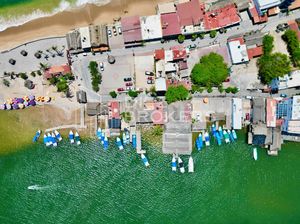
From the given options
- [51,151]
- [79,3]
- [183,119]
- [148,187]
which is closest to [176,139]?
[183,119]

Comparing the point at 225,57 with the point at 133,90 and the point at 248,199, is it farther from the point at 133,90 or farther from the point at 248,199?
the point at 248,199

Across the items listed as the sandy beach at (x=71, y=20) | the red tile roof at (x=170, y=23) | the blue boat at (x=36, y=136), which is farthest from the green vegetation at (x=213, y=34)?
the blue boat at (x=36, y=136)

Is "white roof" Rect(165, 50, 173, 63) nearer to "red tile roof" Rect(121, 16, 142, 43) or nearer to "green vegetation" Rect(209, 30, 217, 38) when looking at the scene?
"red tile roof" Rect(121, 16, 142, 43)

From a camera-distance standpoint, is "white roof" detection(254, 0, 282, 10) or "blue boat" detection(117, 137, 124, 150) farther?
"blue boat" detection(117, 137, 124, 150)

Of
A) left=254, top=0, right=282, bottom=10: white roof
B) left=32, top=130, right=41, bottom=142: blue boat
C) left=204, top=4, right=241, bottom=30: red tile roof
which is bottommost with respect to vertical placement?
left=32, top=130, right=41, bottom=142: blue boat

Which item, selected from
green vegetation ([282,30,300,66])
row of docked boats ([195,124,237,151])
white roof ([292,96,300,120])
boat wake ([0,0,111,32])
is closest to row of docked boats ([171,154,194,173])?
row of docked boats ([195,124,237,151])

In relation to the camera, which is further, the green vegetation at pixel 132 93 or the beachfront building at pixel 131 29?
the green vegetation at pixel 132 93

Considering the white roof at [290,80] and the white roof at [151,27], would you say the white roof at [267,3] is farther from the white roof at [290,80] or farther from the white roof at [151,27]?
the white roof at [151,27]
